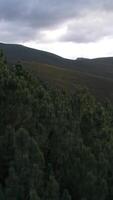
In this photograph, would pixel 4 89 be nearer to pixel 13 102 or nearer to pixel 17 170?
pixel 13 102

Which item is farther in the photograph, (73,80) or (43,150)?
(73,80)

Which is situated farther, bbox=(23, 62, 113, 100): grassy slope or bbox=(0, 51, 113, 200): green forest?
bbox=(23, 62, 113, 100): grassy slope

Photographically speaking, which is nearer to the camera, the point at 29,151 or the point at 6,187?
the point at 6,187

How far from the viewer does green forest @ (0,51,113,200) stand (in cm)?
2355

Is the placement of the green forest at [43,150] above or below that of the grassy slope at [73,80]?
above

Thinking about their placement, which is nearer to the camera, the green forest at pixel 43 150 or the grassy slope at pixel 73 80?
the green forest at pixel 43 150

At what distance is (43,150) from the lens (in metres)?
29.0

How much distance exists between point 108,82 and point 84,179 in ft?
425

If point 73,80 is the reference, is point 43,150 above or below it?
above

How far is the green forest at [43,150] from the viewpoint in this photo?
23.5 meters

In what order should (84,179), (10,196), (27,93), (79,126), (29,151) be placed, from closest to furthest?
(10,196) → (29,151) → (84,179) → (27,93) → (79,126)

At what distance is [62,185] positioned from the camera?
2684 centimetres

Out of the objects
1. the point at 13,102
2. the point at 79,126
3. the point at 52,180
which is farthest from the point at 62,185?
the point at 79,126

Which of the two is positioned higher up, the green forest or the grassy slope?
the green forest
